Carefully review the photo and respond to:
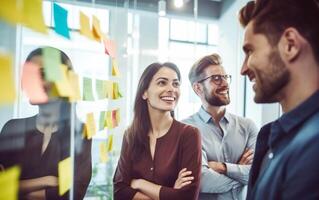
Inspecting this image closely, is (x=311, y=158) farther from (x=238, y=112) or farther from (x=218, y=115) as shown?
(x=238, y=112)

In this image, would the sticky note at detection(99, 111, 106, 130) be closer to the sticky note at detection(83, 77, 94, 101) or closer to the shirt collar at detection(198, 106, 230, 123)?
the sticky note at detection(83, 77, 94, 101)

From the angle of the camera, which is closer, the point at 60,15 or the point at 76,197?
the point at 60,15

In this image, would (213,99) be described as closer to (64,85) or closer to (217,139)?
(217,139)

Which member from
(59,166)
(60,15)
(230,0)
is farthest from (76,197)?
(230,0)

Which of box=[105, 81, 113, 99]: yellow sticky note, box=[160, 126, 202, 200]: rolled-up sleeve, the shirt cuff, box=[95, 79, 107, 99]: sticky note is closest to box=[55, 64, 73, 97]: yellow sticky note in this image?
box=[95, 79, 107, 99]: sticky note

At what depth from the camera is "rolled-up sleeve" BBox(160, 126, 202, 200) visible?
55.6 inches

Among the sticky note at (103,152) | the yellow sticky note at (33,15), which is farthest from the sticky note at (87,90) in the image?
the yellow sticky note at (33,15)

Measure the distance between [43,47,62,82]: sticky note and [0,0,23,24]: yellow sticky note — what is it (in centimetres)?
15

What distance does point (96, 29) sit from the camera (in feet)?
3.66

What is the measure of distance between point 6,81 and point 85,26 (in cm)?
45

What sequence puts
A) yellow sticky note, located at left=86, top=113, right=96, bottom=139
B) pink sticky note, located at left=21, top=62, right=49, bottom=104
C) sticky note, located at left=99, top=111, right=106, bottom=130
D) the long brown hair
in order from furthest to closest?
the long brown hair, sticky note, located at left=99, top=111, right=106, bottom=130, yellow sticky note, located at left=86, top=113, right=96, bottom=139, pink sticky note, located at left=21, top=62, right=49, bottom=104

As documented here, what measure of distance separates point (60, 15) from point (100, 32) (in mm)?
311

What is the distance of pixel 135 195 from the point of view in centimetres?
142

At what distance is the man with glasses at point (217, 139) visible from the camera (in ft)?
5.41
